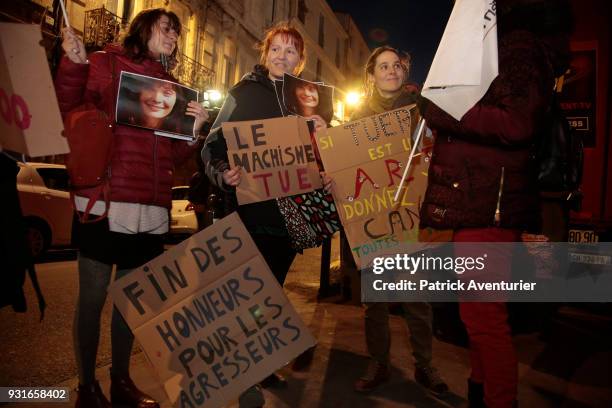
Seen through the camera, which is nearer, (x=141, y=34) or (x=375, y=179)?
(x=141, y=34)

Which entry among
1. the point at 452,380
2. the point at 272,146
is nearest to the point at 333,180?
the point at 272,146

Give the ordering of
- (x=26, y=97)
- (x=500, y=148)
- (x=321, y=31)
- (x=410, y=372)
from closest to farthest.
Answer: (x=26, y=97) → (x=500, y=148) → (x=410, y=372) → (x=321, y=31)

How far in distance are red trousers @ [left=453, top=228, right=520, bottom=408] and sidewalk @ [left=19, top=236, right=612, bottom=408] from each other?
0.80 metres

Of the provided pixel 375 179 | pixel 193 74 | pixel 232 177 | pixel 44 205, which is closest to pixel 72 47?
pixel 232 177

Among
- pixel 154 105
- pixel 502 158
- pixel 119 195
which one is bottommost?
pixel 119 195

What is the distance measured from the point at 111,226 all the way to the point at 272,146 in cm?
95

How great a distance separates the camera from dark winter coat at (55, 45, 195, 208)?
2.03 metres

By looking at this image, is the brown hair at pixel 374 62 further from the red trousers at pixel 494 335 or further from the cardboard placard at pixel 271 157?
the red trousers at pixel 494 335

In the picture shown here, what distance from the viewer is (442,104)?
1.91 meters

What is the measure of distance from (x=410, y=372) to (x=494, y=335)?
1267mm

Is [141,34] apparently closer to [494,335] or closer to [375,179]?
[375,179]

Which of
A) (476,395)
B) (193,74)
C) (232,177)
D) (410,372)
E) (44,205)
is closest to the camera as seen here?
(476,395)

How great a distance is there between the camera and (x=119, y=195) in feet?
6.99

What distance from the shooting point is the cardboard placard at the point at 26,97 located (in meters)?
1.53
